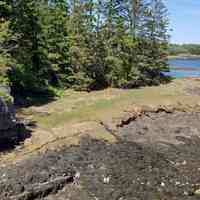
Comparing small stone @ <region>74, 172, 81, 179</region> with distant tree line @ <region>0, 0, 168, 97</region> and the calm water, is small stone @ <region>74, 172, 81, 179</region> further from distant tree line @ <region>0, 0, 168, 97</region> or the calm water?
the calm water

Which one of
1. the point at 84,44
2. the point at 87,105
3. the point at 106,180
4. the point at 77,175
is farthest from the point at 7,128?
the point at 84,44

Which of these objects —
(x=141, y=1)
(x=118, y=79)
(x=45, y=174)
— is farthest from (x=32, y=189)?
(x=141, y=1)

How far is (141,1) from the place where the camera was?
4206 cm

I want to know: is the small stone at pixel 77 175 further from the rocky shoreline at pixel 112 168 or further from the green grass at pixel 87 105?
the green grass at pixel 87 105

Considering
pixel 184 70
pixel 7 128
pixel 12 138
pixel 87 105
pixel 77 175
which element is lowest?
pixel 184 70

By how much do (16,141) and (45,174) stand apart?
4161mm

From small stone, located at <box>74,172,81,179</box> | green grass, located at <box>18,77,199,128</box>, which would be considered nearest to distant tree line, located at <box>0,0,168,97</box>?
green grass, located at <box>18,77,199,128</box>

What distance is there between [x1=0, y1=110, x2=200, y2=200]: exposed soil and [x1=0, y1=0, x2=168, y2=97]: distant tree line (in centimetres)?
1284

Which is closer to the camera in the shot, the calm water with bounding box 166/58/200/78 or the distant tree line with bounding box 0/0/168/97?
the distant tree line with bounding box 0/0/168/97

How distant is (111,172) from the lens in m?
16.0

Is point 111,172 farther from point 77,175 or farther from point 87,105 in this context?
point 87,105

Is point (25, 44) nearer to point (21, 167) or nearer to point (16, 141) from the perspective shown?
point (16, 141)

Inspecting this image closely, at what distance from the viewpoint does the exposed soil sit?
46.7 feet

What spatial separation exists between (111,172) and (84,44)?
2267cm
